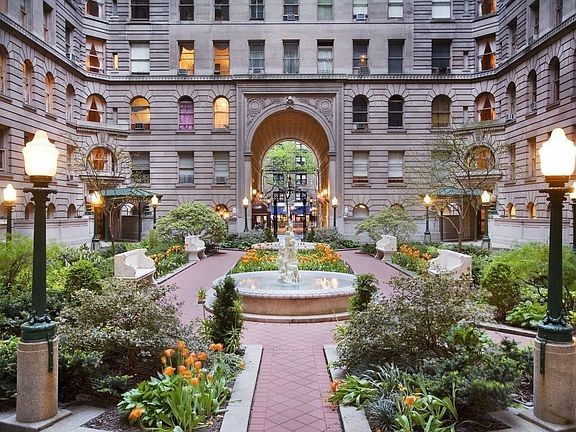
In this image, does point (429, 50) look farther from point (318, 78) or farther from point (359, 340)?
point (359, 340)

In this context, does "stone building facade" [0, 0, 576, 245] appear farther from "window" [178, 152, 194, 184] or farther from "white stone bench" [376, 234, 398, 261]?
"white stone bench" [376, 234, 398, 261]

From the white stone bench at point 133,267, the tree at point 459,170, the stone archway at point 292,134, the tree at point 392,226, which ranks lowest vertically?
the white stone bench at point 133,267

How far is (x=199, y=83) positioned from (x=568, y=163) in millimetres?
36574

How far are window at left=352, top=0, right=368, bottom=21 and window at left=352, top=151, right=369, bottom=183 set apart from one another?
11956 mm

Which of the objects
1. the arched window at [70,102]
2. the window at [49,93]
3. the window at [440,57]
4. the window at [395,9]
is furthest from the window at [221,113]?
the window at [440,57]

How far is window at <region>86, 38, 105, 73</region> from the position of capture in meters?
38.4

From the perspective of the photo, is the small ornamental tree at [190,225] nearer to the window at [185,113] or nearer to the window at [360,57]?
the window at [185,113]

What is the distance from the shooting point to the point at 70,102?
36.0 meters

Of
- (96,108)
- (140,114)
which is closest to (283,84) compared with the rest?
(140,114)

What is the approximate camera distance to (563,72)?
2752cm

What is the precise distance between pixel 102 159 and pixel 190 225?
1464 centimetres

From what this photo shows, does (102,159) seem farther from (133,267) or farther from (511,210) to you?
(511,210)

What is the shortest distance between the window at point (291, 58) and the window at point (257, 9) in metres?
3.48

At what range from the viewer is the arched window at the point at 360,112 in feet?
129
